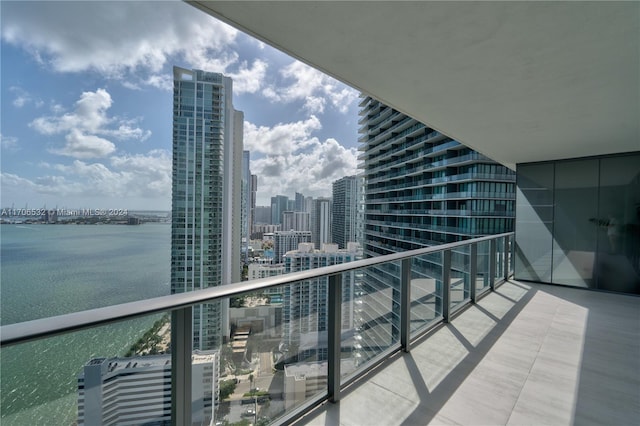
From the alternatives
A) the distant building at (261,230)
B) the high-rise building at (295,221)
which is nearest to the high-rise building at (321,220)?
the high-rise building at (295,221)

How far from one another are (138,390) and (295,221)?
37.2 metres

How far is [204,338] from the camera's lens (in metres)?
1.46

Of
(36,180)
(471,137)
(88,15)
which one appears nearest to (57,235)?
(36,180)

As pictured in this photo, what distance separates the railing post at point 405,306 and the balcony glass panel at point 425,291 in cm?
10

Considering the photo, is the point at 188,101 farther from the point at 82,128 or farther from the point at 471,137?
the point at 471,137

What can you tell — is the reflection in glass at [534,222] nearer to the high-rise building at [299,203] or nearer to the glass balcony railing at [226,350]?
the glass balcony railing at [226,350]

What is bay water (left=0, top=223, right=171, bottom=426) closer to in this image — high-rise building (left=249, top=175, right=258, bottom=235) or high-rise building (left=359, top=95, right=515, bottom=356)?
high-rise building (left=249, top=175, right=258, bottom=235)

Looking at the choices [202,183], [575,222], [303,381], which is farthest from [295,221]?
[303,381]

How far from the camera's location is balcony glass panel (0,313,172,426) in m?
0.94

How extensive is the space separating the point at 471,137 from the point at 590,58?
239 centimetres

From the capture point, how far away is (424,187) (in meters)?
42.3

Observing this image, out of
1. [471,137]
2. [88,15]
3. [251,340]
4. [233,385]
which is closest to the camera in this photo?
[233,385]

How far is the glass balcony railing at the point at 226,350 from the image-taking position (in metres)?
1.02

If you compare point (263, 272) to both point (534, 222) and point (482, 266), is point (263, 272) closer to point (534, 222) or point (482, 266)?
point (482, 266)
